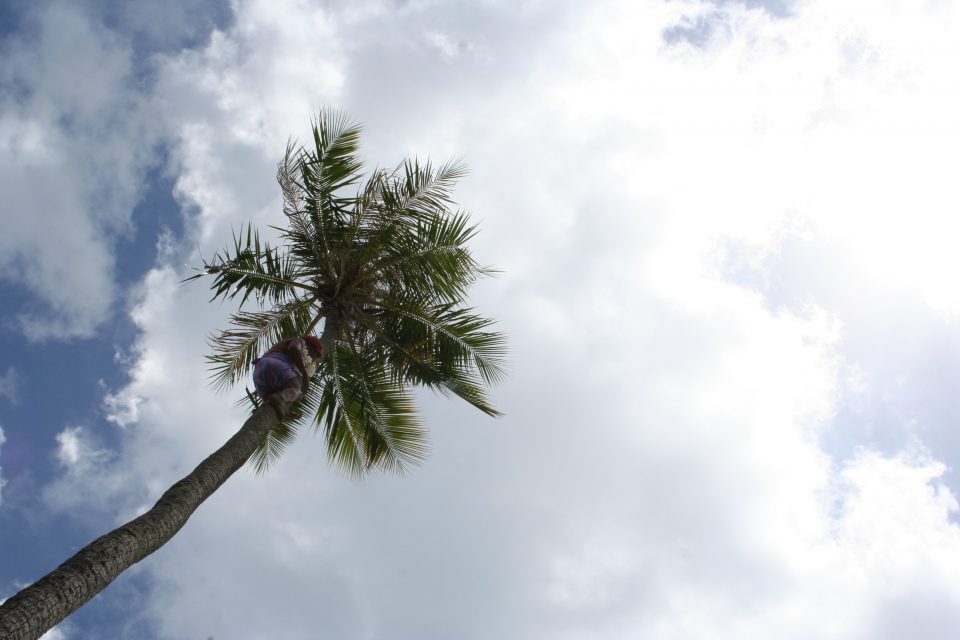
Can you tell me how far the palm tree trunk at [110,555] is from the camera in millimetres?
3312

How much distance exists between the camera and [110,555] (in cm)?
402

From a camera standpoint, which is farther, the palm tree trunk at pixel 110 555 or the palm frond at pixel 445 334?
the palm frond at pixel 445 334

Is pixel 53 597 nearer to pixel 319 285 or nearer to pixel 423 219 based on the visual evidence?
pixel 319 285

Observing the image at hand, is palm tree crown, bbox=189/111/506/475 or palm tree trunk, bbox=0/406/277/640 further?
palm tree crown, bbox=189/111/506/475

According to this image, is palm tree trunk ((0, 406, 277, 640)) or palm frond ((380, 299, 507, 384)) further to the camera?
palm frond ((380, 299, 507, 384))

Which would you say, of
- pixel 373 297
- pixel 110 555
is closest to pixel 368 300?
pixel 373 297

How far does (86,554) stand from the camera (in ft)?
12.8

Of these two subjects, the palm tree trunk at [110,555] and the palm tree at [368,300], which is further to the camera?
the palm tree at [368,300]

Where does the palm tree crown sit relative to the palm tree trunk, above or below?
above

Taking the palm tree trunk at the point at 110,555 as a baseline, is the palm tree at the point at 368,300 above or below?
above

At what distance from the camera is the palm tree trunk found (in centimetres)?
331

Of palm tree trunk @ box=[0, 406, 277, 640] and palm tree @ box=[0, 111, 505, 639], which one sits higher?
palm tree @ box=[0, 111, 505, 639]

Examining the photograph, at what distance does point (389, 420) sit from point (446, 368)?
112 cm

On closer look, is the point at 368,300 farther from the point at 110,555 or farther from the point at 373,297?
the point at 110,555
